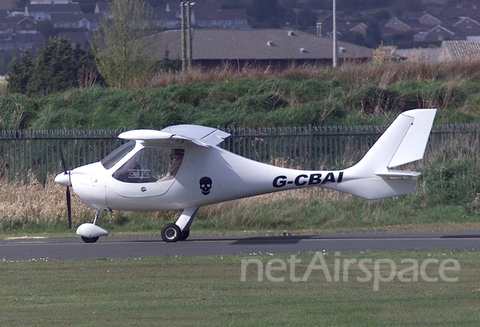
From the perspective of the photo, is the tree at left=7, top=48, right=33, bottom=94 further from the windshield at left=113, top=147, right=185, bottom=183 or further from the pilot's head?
the pilot's head

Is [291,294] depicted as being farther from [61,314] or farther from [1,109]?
[1,109]

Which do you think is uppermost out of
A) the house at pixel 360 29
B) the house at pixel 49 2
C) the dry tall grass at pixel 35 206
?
the dry tall grass at pixel 35 206

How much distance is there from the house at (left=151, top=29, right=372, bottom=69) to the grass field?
160ft

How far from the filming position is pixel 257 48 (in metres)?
65.8

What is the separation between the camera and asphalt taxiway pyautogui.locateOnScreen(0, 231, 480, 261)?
1372 cm

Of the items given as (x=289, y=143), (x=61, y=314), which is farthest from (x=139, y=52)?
(x=61, y=314)

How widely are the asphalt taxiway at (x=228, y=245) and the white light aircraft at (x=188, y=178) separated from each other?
559 mm

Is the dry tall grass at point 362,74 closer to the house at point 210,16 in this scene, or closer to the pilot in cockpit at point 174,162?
the pilot in cockpit at point 174,162

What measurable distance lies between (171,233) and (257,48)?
51.4 m

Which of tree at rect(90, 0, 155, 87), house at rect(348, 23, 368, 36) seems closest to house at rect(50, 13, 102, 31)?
house at rect(348, 23, 368, 36)

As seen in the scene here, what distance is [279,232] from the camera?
17359 mm

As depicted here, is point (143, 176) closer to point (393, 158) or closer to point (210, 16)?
point (393, 158)

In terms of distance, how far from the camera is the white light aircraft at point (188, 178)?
48.7 feet

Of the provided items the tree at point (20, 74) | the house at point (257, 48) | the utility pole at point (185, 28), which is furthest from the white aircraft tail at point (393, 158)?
the house at point (257, 48)
